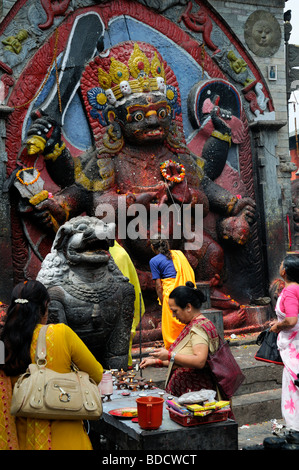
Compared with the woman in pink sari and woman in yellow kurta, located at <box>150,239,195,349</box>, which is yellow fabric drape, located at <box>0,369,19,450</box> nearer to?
the woman in pink sari

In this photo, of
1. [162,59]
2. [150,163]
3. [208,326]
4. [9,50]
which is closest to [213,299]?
[150,163]

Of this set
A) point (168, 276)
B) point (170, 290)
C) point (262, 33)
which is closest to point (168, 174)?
point (168, 276)

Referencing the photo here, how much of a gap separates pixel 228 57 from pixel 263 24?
3.04 feet

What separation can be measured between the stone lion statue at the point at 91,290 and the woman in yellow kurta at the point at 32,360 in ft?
6.36

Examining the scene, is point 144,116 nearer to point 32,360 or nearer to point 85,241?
point 85,241

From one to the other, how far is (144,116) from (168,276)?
278 centimetres

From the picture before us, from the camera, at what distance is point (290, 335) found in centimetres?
473

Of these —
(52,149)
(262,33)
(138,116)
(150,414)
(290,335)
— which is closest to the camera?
(150,414)

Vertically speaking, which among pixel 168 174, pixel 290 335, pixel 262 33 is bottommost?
pixel 290 335

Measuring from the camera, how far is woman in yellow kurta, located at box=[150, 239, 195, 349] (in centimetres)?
623

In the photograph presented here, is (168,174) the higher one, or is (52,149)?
(52,149)

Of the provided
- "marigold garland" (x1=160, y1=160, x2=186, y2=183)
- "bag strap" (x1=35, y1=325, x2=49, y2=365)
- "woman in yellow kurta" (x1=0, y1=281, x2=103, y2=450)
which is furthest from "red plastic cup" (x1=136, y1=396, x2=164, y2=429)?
"marigold garland" (x1=160, y1=160, x2=186, y2=183)

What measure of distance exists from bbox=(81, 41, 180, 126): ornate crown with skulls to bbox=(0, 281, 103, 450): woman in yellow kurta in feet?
17.7

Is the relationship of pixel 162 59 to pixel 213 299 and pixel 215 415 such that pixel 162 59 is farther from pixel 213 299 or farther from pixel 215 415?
pixel 215 415
